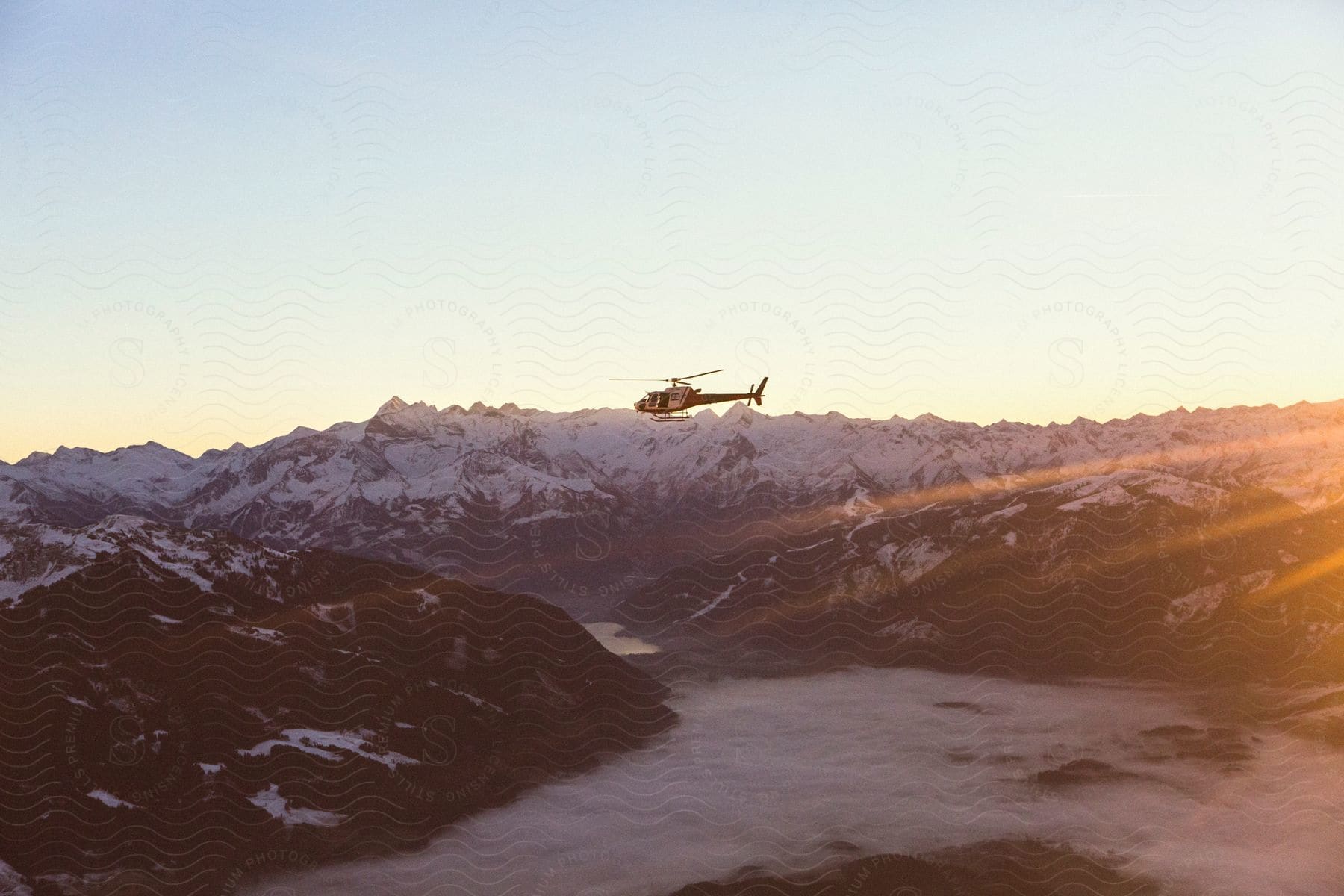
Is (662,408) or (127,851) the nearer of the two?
(662,408)

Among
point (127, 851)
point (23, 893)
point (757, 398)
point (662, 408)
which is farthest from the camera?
point (127, 851)

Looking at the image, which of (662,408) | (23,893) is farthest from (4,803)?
(662,408)

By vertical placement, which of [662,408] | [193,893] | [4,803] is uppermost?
[662,408]

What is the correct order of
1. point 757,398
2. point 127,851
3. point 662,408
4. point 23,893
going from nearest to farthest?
1. point 662,408
2. point 757,398
3. point 23,893
4. point 127,851

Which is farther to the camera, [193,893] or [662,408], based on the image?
[193,893]

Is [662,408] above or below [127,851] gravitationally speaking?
above

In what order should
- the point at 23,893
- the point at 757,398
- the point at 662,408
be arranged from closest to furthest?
the point at 662,408, the point at 757,398, the point at 23,893

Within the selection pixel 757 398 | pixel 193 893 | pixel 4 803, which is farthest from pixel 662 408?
pixel 4 803

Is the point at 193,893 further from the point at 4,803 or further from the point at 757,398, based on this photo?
the point at 757,398

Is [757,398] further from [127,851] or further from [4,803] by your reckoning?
[4,803]

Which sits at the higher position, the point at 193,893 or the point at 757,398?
the point at 757,398
